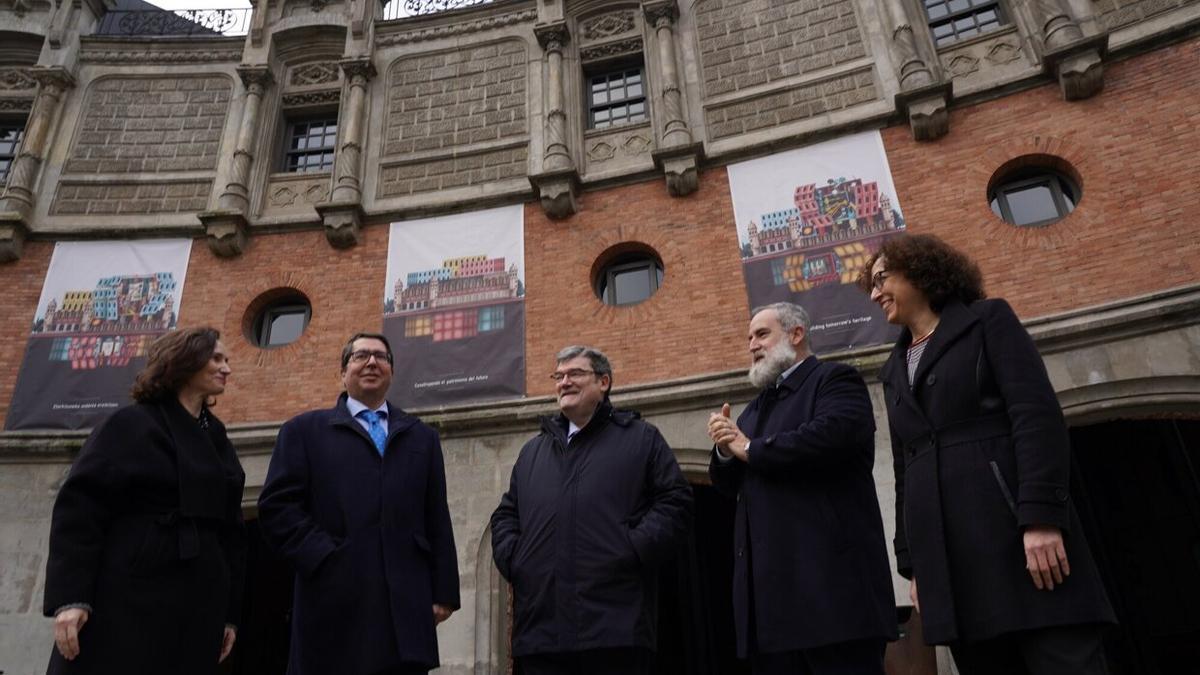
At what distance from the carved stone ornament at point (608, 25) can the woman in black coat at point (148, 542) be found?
1050cm

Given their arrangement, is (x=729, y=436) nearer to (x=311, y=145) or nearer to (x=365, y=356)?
(x=365, y=356)

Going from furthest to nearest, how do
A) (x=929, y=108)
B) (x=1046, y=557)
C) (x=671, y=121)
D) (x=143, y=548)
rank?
(x=671, y=121) → (x=929, y=108) → (x=143, y=548) → (x=1046, y=557)

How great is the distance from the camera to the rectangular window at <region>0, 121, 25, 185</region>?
12.8m

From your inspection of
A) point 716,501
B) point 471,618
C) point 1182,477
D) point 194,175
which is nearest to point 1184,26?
point 1182,477

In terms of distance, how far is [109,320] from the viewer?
1114cm

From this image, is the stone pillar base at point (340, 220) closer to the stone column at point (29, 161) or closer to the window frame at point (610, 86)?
the window frame at point (610, 86)

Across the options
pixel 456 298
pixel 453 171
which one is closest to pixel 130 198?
pixel 453 171

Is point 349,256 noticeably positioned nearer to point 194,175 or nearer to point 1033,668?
point 194,175

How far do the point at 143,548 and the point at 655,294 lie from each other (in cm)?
739

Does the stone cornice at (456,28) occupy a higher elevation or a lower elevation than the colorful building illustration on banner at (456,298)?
higher

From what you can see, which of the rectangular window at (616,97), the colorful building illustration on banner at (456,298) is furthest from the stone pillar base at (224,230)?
the rectangular window at (616,97)

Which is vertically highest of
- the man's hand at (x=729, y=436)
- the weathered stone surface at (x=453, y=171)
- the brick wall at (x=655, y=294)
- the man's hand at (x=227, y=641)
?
the weathered stone surface at (x=453, y=171)

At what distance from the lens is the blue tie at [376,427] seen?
13.5ft

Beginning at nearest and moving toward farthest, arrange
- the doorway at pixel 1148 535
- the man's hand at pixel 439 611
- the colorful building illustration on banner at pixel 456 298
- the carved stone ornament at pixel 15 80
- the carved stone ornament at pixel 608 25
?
the man's hand at pixel 439 611 → the doorway at pixel 1148 535 → the colorful building illustration on banner at pixel 456 298 → the carved stone ornament at pixel 608 25 → the carved stone ornament at pixel 15 80
